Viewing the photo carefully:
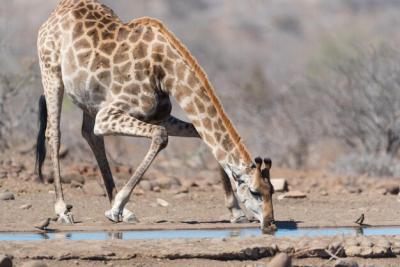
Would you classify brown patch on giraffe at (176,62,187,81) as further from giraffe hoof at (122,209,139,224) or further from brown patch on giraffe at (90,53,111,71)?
giraffe hoof at (122,209,139,224)

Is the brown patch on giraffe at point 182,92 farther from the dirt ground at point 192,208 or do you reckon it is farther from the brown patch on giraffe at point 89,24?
the brown patch on giraffe at point 89,24

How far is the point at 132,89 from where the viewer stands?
1023 cm

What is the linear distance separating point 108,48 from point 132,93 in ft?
1.89

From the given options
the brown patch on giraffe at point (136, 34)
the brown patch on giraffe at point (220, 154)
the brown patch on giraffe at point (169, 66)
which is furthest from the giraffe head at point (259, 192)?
the brown patch on giraffe at point (136, 34)

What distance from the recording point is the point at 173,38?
10203 millimetres

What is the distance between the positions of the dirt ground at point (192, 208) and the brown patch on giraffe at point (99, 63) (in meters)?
1.44

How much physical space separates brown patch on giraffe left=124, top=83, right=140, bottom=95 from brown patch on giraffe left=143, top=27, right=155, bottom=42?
→ 0.44 meters

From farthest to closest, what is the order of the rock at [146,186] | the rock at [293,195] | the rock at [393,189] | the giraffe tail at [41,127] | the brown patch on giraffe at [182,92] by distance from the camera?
the rock at [393,189] < the rock at [146,186] < the rock at [293,195] < the giraffe tail at [41,127] < the brown patch on giraffe at [182,92]

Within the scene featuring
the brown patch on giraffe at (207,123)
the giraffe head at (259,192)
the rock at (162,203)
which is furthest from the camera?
the rock at (162,203)

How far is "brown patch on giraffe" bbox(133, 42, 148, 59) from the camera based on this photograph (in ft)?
33.6

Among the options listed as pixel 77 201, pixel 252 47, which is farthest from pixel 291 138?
pixel 252 47

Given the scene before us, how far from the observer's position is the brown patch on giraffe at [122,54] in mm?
10359

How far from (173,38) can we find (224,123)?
3.45 feet

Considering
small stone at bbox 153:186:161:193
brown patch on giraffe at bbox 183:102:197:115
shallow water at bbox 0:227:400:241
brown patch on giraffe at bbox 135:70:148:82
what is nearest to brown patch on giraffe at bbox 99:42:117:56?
brown patch on giraffe at bbox 135:70:148:82
